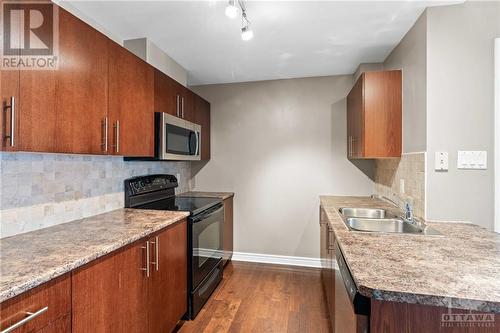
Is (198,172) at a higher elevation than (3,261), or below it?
higher

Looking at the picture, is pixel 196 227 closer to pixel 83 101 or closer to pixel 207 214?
pixel 207 214

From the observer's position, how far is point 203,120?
326 centimetres

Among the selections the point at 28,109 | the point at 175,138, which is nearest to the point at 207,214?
the point at 175,138

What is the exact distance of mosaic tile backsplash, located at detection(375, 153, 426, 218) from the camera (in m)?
1.85

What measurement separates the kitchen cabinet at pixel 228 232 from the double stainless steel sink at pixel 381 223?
1.45m

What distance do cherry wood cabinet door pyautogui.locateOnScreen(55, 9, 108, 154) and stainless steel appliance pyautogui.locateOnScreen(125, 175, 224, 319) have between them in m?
0.83

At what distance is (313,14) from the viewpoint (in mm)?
1887

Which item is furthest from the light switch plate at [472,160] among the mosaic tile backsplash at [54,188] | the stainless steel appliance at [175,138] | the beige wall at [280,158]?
the mosaic tile backsplash at [54,188]

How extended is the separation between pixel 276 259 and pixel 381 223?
1750 millimetres

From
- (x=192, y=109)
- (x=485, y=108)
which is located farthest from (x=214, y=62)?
(x=485, y=108)

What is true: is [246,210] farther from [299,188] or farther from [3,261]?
[3,261]

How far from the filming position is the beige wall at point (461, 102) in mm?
1698

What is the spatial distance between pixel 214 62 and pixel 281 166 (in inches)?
60.7

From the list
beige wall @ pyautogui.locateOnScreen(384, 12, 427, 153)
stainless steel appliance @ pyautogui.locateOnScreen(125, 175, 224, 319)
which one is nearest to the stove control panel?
stainless steel appliance @ pyautogui.locateOnScreen(125, 175, 224, 319)
